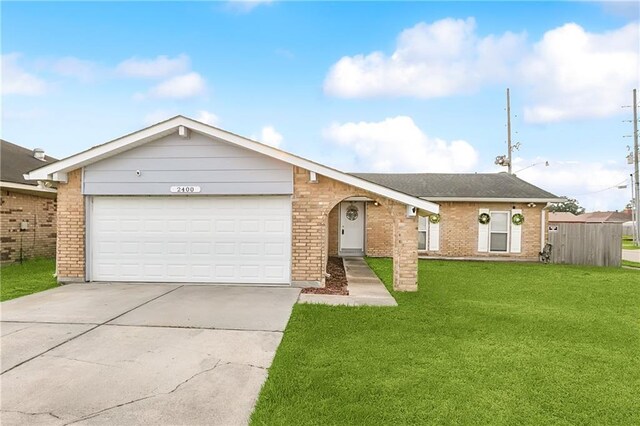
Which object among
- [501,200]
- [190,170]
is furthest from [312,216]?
[501,200]

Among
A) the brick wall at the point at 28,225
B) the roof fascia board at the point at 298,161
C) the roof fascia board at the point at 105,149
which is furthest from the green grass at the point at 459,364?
the brick wall at the point at 28,225

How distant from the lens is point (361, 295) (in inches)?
305

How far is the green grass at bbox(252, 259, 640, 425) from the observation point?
3.10 m

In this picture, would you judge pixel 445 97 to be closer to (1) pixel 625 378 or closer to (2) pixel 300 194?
(2) pixel 300 194

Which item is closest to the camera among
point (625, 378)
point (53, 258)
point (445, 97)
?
point (625, 378)

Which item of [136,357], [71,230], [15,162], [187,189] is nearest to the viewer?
[136,357]

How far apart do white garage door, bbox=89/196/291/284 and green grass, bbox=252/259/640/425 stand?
8.85 ft

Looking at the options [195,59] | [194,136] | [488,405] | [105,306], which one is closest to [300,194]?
[194,136]

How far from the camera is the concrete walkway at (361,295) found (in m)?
7.03

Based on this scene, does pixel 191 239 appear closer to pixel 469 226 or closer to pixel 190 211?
pixel 190 211

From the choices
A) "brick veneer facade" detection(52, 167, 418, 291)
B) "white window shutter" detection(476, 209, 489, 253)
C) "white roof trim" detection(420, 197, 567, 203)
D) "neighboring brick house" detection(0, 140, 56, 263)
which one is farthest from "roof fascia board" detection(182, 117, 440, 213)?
"white window shutter" detection(476, 209, 489, 253)

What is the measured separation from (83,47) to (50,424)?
15.4m

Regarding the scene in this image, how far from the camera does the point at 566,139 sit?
842 inches

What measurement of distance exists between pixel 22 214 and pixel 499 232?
18811 mm
